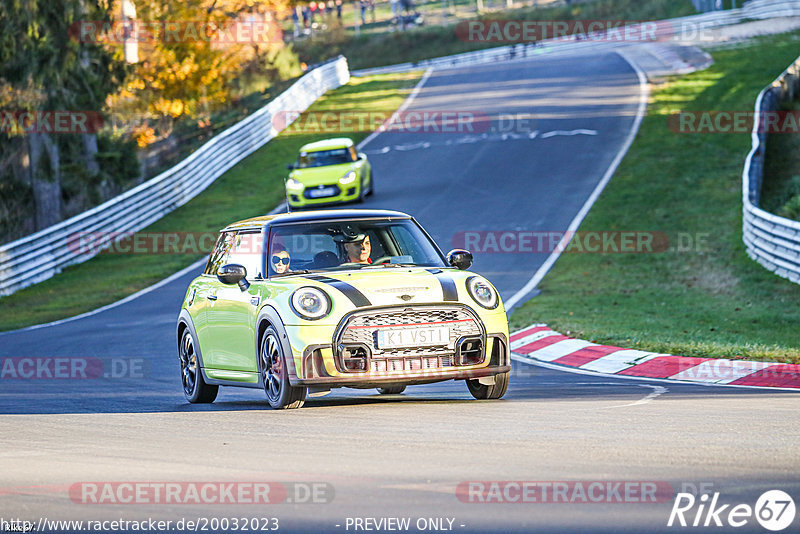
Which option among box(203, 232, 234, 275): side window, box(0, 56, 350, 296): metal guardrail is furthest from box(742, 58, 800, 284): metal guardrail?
box(0, 56, 350, 296): metal guardrail

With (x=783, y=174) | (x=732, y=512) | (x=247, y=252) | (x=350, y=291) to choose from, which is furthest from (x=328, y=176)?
(x=732, y=512)

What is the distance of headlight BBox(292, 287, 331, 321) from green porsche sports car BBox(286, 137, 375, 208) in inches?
753

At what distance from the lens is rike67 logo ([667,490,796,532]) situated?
506cm

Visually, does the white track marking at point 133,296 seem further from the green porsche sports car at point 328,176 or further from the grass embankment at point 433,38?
the grass embankment at point 433,38

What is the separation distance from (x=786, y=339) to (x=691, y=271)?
654 cm

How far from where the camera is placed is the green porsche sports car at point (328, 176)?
2838 cm

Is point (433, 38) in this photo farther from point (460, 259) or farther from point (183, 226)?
point (460, 259)

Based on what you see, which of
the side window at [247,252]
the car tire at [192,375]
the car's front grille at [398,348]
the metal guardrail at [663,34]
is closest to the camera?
the car's front grille at [398,348]

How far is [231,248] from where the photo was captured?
10.8 m

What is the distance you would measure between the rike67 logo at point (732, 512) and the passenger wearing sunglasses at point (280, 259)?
4965 mm

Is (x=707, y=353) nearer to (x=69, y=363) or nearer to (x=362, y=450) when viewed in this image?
(x=362, y=450)

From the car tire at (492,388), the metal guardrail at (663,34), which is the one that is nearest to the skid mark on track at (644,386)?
the car tire at (492,388)

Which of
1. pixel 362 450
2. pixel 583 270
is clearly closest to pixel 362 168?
pixel 583 270

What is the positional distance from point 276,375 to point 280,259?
3.68 feet
